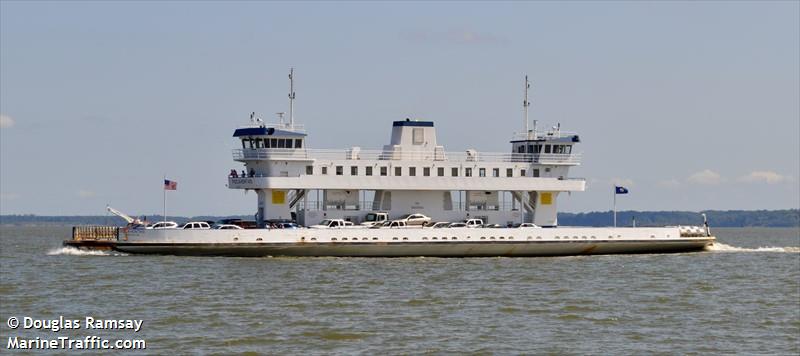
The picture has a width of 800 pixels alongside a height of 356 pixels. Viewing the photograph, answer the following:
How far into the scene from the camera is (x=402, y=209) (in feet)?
200

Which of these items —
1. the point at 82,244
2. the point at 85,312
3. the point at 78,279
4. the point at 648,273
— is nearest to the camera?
the point at 85,312

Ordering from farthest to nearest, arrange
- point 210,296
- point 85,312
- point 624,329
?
point 210,296 → point 85,312 → point 624,329

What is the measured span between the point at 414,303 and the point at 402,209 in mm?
22510

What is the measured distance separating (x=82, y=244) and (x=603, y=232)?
25599mm

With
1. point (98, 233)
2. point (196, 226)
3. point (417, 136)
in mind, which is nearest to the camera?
point (196, 226)

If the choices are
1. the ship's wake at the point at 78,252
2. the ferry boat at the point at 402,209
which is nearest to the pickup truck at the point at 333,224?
the ferry boat at the point at 402,209

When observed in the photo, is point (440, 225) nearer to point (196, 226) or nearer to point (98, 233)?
point (196, 226)

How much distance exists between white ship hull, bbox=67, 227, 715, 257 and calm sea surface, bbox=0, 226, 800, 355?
780 mm

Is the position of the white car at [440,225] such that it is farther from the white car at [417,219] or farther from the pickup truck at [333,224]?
the pickup truck at [333,224]

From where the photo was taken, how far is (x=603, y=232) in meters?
60.8

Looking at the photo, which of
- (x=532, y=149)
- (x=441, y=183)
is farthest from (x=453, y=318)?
(x=532, y=149)

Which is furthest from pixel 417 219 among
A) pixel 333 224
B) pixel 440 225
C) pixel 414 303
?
pixel 414 303

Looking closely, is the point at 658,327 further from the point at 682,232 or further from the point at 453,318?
the point at 682,232

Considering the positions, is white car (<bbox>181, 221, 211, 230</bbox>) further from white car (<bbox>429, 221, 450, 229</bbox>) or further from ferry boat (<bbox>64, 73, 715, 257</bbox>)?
white car (<bbox>429, 221, 450, 229</bbox>)
